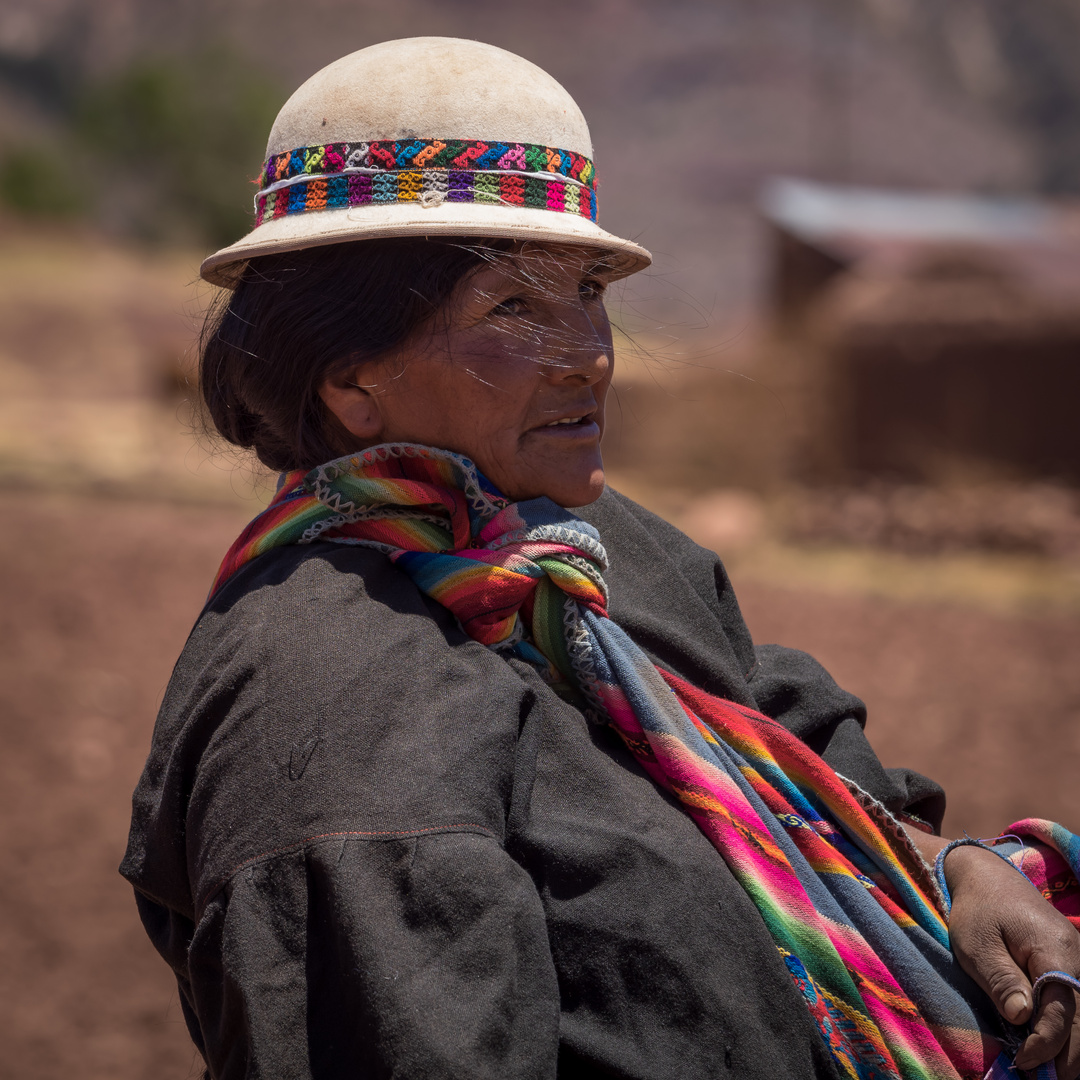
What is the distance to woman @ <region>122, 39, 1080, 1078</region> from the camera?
123cm

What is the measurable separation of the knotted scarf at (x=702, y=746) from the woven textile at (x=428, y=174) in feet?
1.06

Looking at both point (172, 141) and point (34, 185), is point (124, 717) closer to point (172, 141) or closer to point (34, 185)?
point (34, 185)

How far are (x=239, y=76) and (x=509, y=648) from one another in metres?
51.1

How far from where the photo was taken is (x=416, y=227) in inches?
55.4

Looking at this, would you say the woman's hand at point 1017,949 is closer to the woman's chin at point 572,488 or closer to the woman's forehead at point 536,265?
the woman's chin at point 572,488

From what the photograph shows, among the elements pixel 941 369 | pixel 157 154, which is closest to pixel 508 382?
pixel 941 369

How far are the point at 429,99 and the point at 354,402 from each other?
40 cm

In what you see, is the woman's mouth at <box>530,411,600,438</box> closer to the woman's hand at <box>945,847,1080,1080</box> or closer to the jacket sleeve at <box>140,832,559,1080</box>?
the jacket sleeve at <box>140,832,559,1080</box>

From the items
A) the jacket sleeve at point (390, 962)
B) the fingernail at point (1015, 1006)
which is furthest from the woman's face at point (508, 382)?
the fingernail at point (1015, 1006)

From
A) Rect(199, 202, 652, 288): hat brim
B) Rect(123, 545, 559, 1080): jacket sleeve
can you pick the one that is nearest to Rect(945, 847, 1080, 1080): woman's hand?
Rect(123, 545, 559, 1080): jacket sleeve

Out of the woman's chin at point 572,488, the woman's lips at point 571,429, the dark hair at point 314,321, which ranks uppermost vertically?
the dark hair at point 314,321

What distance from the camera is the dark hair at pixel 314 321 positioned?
1477 mm

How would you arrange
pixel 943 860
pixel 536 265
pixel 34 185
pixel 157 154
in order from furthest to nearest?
1. pixel 157 154
2. pixel 34 185
3. pixel 943 860
4. pixel 536 265

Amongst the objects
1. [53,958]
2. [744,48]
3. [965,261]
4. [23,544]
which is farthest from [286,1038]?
[744,48]
